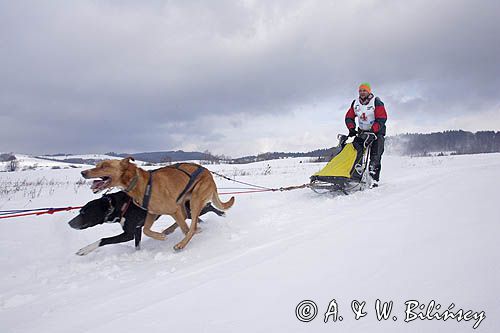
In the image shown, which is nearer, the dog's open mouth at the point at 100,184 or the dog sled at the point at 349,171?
the dog's open mouth at the point at 100,184

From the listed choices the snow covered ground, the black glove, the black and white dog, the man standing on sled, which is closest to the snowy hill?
the black and white dog

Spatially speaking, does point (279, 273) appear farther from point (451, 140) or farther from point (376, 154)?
point (451, 140)

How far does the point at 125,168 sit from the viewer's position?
3.63 m

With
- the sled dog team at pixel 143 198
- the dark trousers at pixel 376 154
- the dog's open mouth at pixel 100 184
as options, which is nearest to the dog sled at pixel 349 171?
the dark trousers at pixel 376 154

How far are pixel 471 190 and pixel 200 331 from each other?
168 inches

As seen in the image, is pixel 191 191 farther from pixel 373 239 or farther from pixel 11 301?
pixel 373 239

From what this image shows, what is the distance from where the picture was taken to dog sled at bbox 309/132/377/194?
5.30 meters

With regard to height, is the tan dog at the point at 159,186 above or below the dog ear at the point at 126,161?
below

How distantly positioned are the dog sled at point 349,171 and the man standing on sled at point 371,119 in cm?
23

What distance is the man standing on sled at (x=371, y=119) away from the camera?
230 inches

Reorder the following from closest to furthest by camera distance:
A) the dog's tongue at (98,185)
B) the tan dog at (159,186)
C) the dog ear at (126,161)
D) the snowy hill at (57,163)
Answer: the dog's tongue at (98,185) < the tan dog at (159,186) < the dog ear at (126,161) < the snowy hill at (57,163)

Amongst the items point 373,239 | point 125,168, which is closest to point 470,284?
point 373,239

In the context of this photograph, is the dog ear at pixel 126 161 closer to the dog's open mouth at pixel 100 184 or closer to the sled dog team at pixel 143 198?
the sled dog team at pixel 143 198

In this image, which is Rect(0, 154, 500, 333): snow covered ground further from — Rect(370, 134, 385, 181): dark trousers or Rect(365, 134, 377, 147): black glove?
Rect(370, 134, 385, 181): dark trousers
